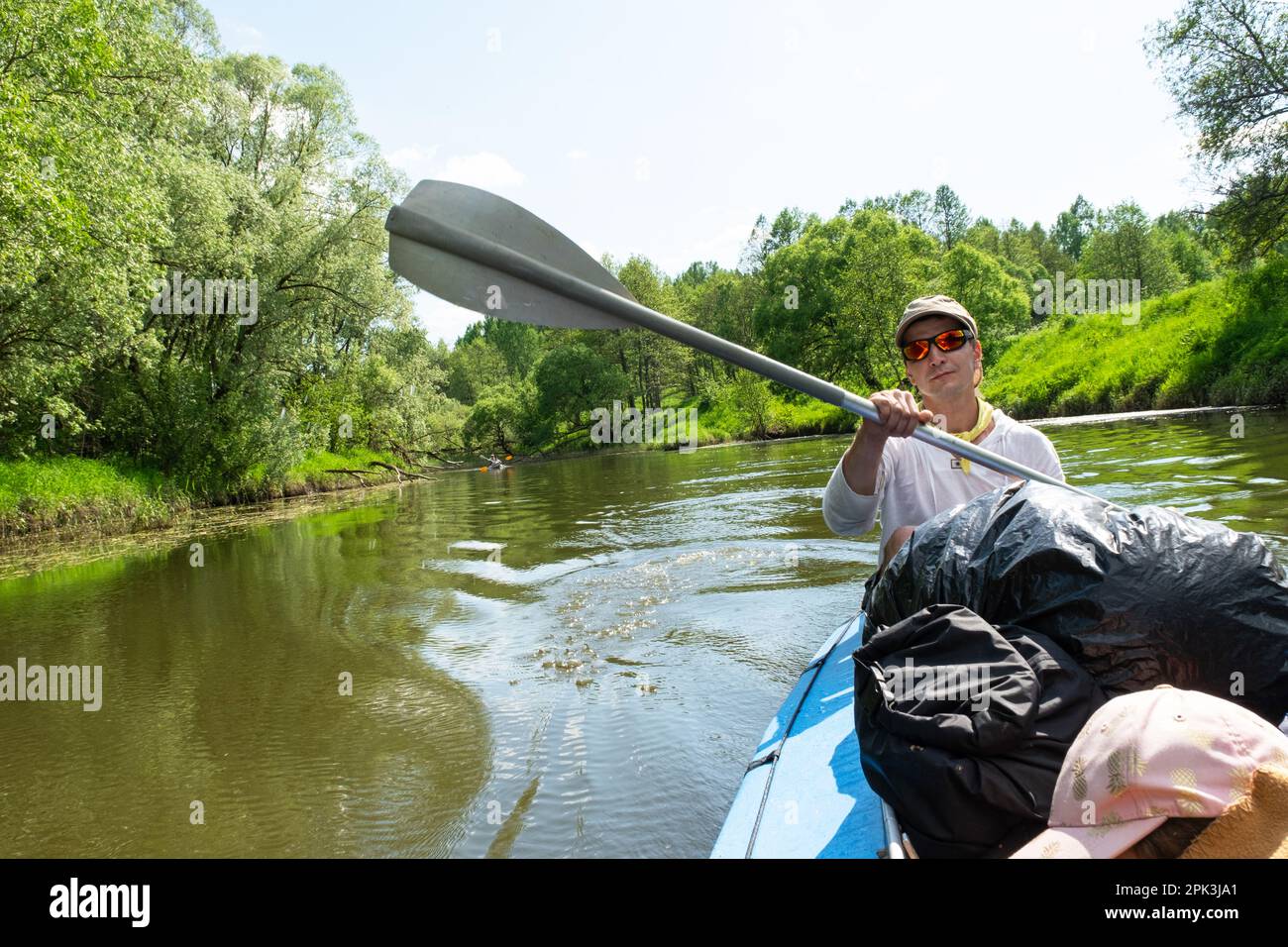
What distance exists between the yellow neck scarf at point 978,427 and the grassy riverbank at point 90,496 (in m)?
15.5

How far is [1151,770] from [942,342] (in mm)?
2126

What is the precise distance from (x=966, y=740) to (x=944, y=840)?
211 millimetres

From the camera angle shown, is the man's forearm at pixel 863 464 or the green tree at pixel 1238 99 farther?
the green tree at pixel 1238 99

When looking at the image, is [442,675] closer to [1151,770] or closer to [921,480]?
[921,480]

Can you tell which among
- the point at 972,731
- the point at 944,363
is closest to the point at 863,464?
the point at 944,363

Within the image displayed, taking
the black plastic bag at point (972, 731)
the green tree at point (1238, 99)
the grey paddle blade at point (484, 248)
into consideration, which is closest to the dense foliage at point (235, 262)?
the green tree at point (1238, 99)

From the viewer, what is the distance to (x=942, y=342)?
2.99 meters

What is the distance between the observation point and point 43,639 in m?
6.42

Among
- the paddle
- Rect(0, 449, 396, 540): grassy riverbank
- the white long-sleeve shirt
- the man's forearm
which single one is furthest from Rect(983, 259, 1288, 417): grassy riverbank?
Rect(0, 449, 396, 540): grassy riverbank

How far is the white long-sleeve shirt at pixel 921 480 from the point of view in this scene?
3.06 m

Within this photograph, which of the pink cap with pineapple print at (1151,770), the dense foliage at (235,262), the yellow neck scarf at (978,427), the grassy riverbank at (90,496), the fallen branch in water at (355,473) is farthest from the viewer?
the fallen branch in water at (355,473)

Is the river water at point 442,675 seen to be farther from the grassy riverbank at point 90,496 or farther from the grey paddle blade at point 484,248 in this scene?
the grey paddle blade at point 484,248

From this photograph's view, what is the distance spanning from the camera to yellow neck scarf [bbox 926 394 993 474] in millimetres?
3082

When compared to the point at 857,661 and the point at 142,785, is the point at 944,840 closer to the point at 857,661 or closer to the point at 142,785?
the point at 857,661
